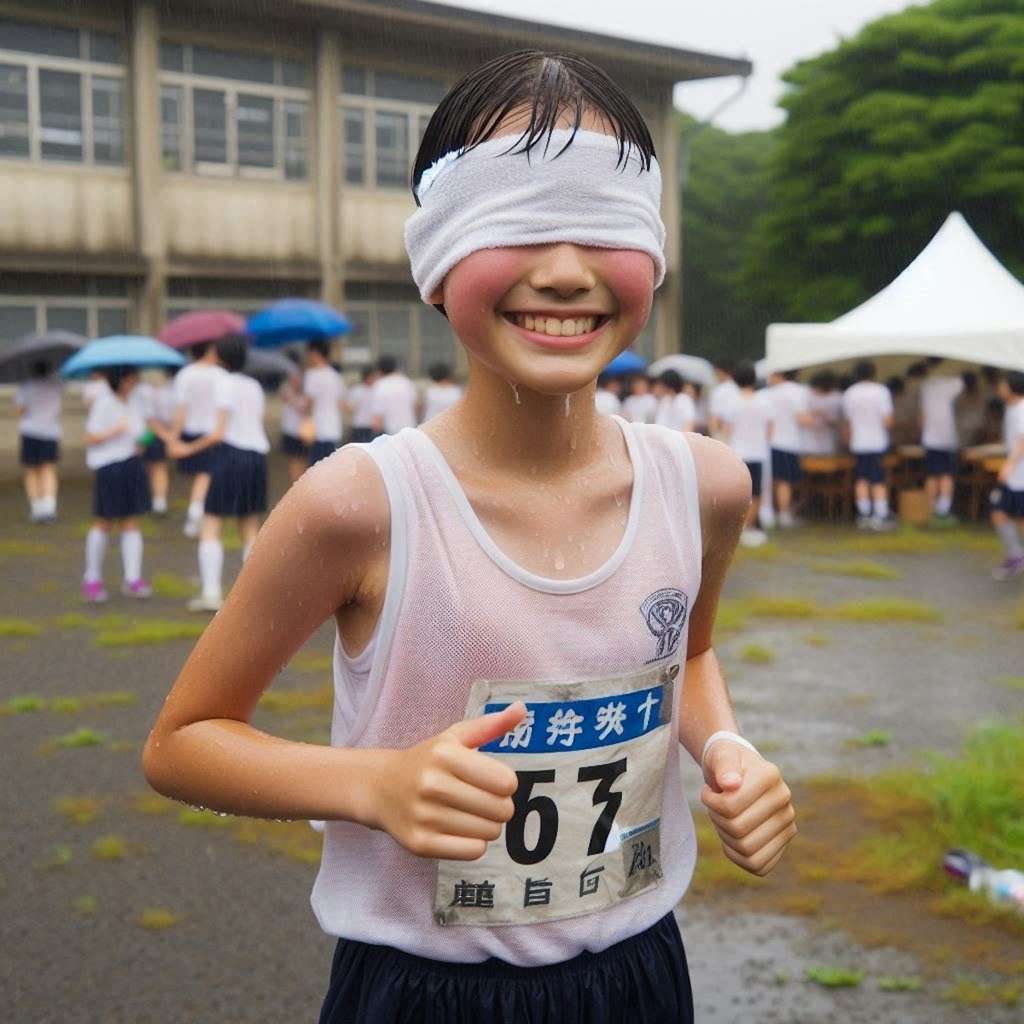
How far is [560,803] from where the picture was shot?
1.62m

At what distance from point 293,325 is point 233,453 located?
6270 millimetres

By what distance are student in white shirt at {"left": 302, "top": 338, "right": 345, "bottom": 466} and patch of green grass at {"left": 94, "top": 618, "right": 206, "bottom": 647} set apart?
12.1 ft

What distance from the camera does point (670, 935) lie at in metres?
1.78

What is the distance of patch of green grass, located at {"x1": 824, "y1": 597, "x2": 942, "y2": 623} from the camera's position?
8461 mm

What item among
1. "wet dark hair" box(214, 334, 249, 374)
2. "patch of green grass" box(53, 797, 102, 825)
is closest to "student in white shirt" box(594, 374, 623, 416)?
"wet dark hair" box(214, 334, 249, 374)

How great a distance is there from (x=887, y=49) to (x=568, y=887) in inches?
952

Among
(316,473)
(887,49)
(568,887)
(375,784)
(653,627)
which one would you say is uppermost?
(887,49)

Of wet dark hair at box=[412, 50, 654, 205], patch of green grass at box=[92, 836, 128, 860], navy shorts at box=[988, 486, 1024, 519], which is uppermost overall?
wet dark hair at box=[412, 50, 654, 205]

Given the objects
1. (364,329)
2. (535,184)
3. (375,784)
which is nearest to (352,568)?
(375,784)

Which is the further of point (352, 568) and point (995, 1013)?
point (995, 1013)

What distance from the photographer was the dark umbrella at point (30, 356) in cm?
1213

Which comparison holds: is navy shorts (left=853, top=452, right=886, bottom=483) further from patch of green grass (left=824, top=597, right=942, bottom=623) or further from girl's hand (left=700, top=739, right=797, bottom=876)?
girl's hand (left=700, top=739, right=797, bottom=876)

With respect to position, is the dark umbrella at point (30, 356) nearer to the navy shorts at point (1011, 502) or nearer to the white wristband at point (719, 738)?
the navy shorts at point (1011, 502)

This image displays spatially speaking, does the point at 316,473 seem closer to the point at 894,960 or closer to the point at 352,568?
the point at 352,568
